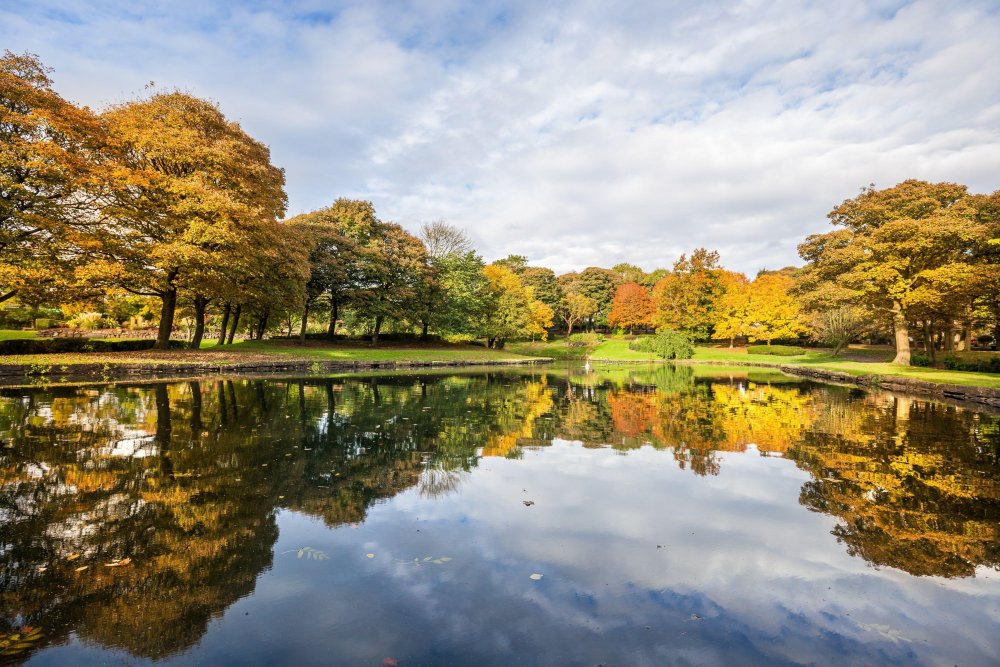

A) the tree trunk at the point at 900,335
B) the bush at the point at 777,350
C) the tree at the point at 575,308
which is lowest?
the bush at the point at 777,350

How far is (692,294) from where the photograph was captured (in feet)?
180

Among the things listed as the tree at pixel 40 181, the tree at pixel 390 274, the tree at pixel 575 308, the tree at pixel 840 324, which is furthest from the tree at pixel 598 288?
the tree at pixel 40 181

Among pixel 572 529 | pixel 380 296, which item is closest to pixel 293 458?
pixel 572 529

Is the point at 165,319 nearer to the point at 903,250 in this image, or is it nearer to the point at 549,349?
the point at 903,250

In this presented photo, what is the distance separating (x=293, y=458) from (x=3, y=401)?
11485 millimetres

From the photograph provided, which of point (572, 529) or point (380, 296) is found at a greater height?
point (380, 296)

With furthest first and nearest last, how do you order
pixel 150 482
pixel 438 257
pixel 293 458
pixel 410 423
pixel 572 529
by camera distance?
pixel 438 257 → pixel 410 423 → pixel 293 458 → pixel 150 482 → pixel 572 529

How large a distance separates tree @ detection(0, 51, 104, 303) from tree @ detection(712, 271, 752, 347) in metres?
52.5

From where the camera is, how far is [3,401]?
44.0 ft

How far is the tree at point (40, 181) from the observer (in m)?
19.5

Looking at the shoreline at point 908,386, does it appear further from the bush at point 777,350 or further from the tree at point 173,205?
the tree at point 173,205

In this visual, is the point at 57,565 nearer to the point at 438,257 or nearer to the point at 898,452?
the point at 898,452

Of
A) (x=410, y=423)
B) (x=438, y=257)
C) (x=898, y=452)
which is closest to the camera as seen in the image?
(x=898, y=452)

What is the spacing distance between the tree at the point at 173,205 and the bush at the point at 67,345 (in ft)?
8.05
